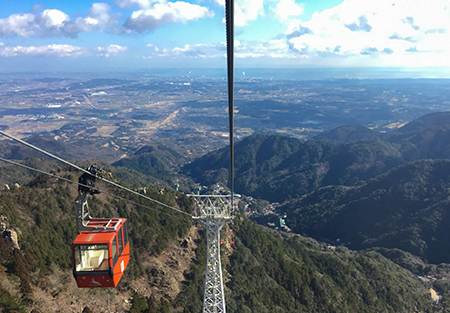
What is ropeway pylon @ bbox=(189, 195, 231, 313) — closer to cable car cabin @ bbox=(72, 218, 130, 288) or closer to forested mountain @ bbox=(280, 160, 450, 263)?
cable car cabin @ bbox=(72, 218, 130, 288)

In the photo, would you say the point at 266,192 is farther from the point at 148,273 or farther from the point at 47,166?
the point at 148,273

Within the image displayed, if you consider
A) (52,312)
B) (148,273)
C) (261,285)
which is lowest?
(261,285)

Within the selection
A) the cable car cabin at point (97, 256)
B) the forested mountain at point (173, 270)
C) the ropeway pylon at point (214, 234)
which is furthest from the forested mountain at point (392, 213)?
the cable car cabin at point (97, 256)

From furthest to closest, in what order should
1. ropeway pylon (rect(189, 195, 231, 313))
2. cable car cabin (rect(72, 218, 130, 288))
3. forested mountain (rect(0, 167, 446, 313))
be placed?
forested mountain (rect(0, 167, 446, 313)) → ropeway pylon (rect(189, 195, 231, 313)) → cable car cabin (rect(72, 218, 130, 288))

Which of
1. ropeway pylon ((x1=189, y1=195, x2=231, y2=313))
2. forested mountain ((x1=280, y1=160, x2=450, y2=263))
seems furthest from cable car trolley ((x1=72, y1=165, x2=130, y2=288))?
forested mountain ((x1=280, y1=160, x2=450, y2=263))

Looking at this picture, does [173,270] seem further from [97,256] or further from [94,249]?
[94,249]

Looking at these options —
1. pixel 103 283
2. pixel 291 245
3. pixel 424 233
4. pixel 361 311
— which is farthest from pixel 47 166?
pixel 424 233

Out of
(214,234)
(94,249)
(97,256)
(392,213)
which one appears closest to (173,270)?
(214,234)
